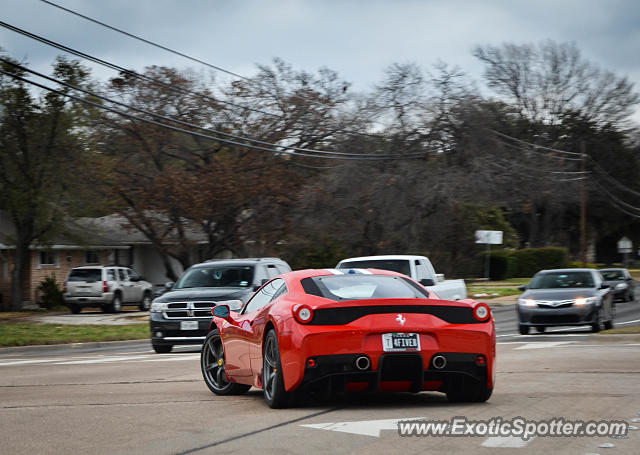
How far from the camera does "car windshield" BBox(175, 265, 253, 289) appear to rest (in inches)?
745

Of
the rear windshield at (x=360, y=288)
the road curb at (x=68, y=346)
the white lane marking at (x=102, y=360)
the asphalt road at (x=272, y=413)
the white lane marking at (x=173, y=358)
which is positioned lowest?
the road curb at (x=68, y=346)

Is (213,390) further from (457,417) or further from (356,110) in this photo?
(356,110)

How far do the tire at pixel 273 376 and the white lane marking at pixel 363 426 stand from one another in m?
0.90

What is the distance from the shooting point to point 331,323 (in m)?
7.90

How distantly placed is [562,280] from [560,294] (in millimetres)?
1342

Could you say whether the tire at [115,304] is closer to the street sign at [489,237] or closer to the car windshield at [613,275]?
the street sign at [489,237]

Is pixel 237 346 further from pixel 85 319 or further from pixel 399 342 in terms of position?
pixel 85 319

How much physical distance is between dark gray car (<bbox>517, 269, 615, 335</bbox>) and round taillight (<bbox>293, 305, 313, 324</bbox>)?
14.2 m

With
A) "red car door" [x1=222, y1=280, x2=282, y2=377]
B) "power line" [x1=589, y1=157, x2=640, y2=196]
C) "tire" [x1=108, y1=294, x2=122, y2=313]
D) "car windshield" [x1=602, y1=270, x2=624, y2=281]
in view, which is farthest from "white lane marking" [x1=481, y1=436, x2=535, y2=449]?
"power line" [x1=589, y1=157, x2=640, y2=196]

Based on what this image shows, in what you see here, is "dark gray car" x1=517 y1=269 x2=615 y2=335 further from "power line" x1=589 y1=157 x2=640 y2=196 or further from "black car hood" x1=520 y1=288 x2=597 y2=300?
"power line" x1=589 y1=157 x2=640 y2=196

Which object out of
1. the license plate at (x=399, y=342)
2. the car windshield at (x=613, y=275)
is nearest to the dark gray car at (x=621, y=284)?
the car windshield at (x=613, y=275)

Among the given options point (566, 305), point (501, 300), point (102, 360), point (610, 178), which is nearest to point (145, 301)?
point (501, 300)

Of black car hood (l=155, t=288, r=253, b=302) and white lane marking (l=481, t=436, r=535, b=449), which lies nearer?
white lane marking (l=481, t=436, r=535, b=449)

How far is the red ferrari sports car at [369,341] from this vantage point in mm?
7824
